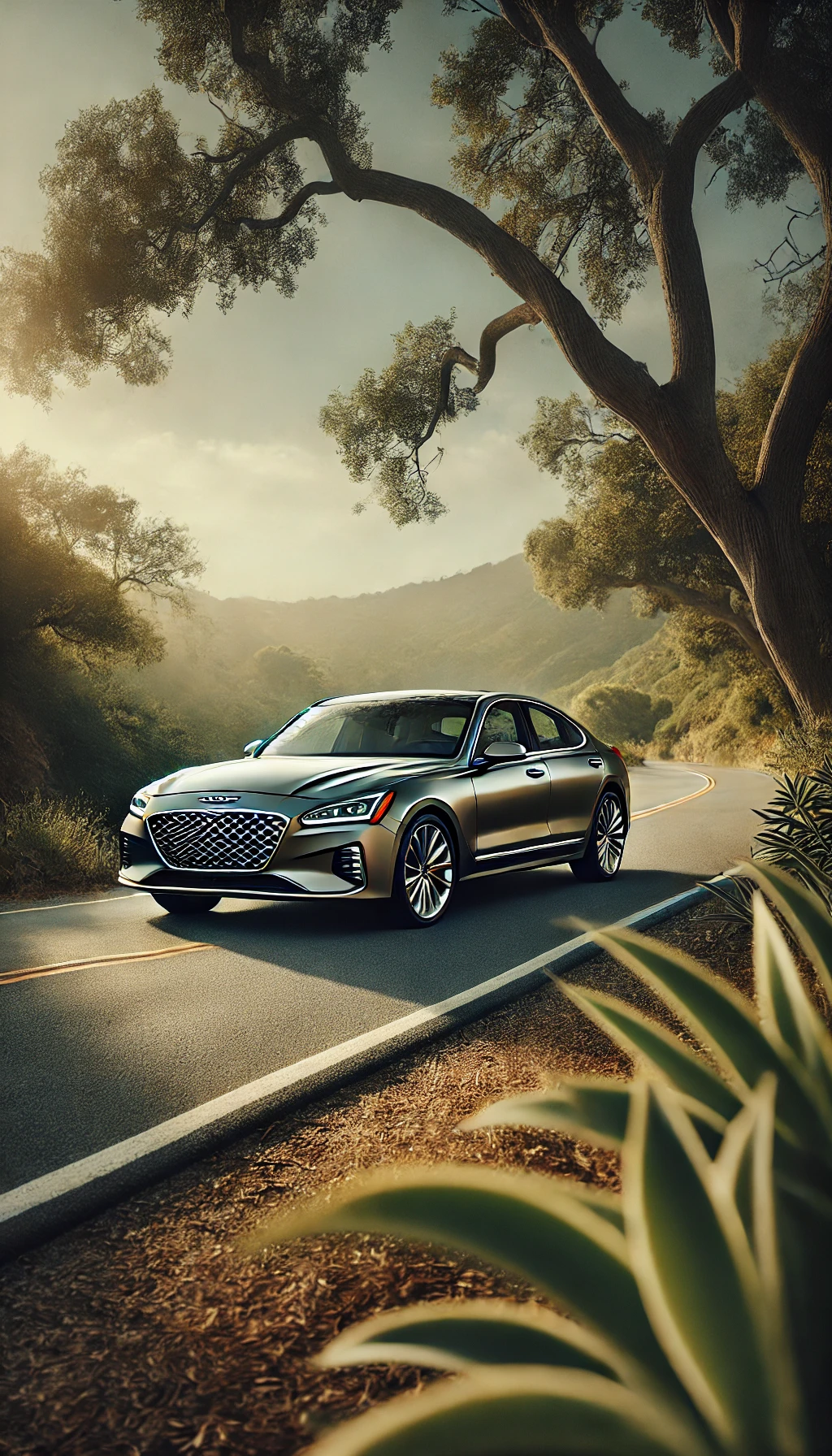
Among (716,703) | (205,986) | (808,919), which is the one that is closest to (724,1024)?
(808,919)

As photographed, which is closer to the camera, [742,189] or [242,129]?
[242,129]

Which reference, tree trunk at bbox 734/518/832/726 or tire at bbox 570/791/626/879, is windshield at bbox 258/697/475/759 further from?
tree trunk at bbox 734/518/832/726

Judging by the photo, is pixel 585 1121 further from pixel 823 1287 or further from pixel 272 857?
pixel 272 857

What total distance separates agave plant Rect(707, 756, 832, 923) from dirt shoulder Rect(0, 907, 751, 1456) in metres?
2.60

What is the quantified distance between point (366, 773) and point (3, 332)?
14663 mm

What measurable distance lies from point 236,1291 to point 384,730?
21.8 feet

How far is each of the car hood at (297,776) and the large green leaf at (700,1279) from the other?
5.94 metres

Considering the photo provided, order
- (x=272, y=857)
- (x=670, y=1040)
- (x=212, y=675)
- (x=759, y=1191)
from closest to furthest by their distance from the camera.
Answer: (x=759, y=1191), (x=670, y=1040), (x=272, y=857), (x=212, y=675)

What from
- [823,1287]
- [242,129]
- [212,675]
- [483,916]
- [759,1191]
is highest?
[242,129]

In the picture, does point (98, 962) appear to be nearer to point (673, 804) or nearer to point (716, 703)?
point (673, 804)

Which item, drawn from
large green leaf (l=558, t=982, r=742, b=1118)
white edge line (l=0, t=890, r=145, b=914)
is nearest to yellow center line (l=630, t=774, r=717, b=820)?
white edge line (l=0, t=890, r=145, b=914)

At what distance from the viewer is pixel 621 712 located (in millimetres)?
66750

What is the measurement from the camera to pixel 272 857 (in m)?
7.17

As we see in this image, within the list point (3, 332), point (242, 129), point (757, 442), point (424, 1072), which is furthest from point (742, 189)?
point (424, 1072)
